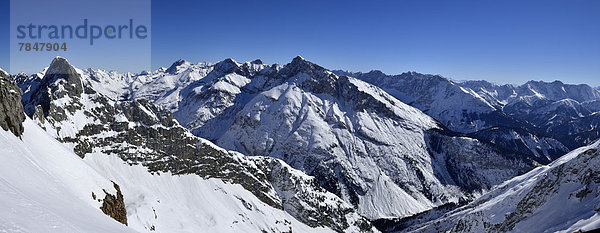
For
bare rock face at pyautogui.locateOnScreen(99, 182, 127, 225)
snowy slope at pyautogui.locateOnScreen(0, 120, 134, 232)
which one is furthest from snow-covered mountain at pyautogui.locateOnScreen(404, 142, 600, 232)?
snowy slope at pyautogui.locateOnScreen(0, 120, 134, 232)

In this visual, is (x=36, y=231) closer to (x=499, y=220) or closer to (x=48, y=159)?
(x=48, y=159)

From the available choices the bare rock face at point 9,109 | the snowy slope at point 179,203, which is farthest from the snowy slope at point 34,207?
the snowy slope at point 179,203

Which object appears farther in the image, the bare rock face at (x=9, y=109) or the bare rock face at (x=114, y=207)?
the bare rock face at (x=114, y=207)

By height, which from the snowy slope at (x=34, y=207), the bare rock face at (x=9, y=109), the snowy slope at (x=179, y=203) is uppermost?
the bare rock face at (x=9, y=109)

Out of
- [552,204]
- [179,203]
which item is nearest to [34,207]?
[179,203]

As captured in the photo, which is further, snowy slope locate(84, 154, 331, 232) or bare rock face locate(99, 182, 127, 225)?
snowy slope locate(84, 154, 331, 232)

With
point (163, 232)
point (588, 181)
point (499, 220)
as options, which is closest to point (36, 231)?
point (163, 232)

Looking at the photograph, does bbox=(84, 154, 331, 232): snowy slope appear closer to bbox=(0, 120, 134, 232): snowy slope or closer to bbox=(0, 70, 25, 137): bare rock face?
bbox=(0, 70, 25, 137): bare rock face

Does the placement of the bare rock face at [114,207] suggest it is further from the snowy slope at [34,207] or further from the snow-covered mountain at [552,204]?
the snow-covered mountain at [552,204]

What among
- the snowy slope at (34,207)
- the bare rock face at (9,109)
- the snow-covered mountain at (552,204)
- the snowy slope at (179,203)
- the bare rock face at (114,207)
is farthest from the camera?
the snowy slope at (179,203)
